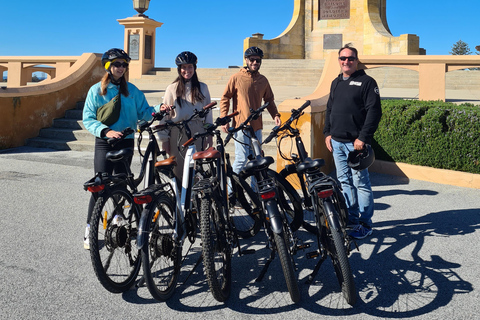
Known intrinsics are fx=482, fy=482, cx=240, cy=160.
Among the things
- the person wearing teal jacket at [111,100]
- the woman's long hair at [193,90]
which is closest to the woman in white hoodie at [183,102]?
the woman's long hair at [193,90]

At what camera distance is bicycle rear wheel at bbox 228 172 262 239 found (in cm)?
424

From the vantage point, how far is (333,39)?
22.8 metres

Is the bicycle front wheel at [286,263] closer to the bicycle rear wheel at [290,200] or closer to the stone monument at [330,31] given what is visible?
the bicycle rear wheel at [290,200]

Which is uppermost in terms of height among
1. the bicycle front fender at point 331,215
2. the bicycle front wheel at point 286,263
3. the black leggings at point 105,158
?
the black leggings at point 105,158

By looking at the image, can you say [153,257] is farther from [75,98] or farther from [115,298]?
[75,98]

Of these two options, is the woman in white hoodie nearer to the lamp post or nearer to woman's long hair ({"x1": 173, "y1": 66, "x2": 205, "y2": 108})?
woman's long hair ({"x1": 173, "y1": 66, "x2": 205, "y2": 108})

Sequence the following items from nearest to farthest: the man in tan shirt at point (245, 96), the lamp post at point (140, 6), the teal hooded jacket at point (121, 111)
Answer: the teal hooded jacket at point (121, 111), the man in tan shirt at point (245, 96), the lamp post at point (140, 6)

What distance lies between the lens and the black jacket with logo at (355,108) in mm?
4547

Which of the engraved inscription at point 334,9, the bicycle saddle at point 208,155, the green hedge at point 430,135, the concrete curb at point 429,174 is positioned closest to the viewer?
the bicycle saddle at point 208,155

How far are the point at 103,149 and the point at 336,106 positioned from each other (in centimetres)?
228

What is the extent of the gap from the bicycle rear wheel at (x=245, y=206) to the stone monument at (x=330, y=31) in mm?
17959

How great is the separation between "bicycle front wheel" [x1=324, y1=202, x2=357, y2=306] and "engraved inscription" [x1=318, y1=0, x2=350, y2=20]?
2107 cm

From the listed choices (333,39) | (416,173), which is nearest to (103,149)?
(416,173)

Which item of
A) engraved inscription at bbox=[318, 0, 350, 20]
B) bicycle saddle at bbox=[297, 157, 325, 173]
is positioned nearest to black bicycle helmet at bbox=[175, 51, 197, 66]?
bicycle saddle at bbox=[297, 157, 325, 173]
